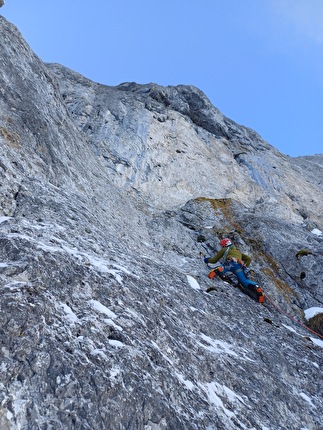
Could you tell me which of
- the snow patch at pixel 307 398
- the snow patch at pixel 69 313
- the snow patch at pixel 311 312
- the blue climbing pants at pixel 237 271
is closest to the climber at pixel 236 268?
the blue climbing pants at pixel 237 271

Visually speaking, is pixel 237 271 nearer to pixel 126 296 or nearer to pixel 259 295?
pixel 259 295

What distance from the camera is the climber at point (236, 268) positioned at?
15789 mm

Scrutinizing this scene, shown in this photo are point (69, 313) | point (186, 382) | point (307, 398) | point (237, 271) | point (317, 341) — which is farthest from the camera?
point (237, 271)

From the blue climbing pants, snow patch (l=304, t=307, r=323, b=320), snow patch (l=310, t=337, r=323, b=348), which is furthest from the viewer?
snow patch (l=304, t=307, r=323, b=320)

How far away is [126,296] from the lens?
397 inches

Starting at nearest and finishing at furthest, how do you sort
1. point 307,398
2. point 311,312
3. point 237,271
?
point 307,398 → point 237,271 → point 311,312

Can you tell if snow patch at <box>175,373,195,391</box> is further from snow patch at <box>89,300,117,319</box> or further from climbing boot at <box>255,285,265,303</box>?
climbing boot at <box>255,285,265,303</box>

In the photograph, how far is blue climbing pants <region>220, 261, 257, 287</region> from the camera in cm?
1599

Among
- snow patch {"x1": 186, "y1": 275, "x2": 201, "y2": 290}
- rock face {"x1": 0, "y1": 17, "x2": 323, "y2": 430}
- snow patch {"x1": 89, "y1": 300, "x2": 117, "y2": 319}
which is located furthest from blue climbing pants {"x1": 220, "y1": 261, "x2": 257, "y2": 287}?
snow patch {"x1": 89, "y1": 300, "x2": 117, "y2": 319}

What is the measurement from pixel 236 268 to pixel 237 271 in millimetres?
175

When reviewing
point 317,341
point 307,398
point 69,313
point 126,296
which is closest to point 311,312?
point 317,341

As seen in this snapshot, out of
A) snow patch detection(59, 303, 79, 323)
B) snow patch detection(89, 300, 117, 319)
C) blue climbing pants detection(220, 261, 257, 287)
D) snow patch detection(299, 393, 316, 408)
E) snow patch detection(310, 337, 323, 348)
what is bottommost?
snow patch detection(299, 393, 316, 408)

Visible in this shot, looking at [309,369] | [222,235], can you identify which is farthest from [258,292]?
[222,235]

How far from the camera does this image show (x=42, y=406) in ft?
20.4
